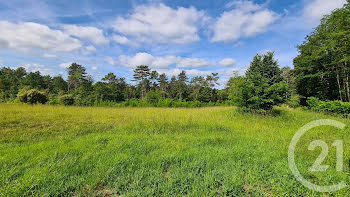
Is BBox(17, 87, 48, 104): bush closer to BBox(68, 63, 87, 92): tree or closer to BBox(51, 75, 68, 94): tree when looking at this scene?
BBox(68, 63, 87, 92): tree

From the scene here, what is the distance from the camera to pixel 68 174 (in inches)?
84.4

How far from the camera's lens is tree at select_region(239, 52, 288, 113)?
7.73 m

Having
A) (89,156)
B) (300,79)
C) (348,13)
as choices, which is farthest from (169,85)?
(89,156)

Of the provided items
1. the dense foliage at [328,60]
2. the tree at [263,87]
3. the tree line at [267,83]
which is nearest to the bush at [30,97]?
the tree line at [267,83]

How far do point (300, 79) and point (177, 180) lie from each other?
2691cm

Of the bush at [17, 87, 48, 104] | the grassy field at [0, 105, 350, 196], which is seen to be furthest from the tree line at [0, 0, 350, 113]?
the grassy field at [0, 105, 350, 196]

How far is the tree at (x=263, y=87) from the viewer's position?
7734mm

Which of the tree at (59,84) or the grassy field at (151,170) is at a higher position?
the tree at (59,84)

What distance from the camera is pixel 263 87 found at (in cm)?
817

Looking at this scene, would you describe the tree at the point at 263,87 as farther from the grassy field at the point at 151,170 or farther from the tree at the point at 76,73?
the tree at the point at 76,73

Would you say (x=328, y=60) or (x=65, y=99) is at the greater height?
(x=328, y=60)

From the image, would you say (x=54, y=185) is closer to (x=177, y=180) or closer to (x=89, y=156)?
(x=89, y=156)

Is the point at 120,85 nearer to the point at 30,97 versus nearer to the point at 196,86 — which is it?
the point at 196,86

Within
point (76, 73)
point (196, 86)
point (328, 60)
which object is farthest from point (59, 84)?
point (328, 60)
